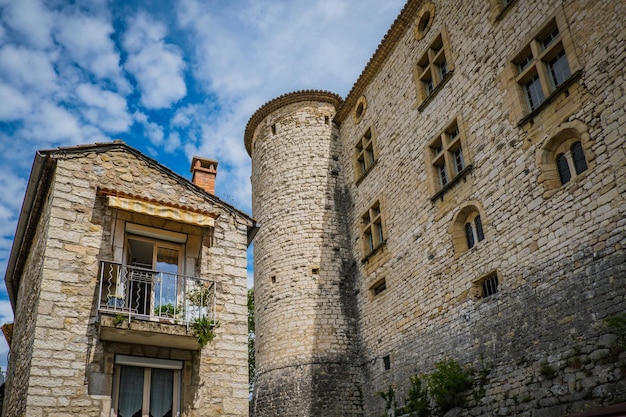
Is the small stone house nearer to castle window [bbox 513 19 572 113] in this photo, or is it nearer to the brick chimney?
the brick chimney

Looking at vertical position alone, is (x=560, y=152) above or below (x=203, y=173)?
below

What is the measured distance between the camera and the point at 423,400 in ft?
35.7

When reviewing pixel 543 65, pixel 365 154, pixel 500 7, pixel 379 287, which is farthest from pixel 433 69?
pixel 379 287

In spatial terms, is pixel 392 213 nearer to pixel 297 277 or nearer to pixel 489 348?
pixel 297 277

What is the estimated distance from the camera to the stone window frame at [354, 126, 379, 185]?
15.3 m

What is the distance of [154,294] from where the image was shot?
24.0 feet

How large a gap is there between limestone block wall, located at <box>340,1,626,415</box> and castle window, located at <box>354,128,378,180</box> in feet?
2.16

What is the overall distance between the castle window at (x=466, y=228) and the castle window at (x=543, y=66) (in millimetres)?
2371

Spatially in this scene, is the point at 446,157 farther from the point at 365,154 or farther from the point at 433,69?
the point at 365,154

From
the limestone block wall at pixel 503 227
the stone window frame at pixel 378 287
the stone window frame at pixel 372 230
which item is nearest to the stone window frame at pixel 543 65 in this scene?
the limestone block wall at pixel 503 227

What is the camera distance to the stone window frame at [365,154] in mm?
15266

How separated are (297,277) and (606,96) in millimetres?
9873

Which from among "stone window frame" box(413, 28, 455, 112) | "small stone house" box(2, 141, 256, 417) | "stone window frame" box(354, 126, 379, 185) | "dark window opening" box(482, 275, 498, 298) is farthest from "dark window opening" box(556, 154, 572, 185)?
"stone window frame" box(354, 126, 379, 185)

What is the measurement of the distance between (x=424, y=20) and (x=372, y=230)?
Result: 583 centimetres
